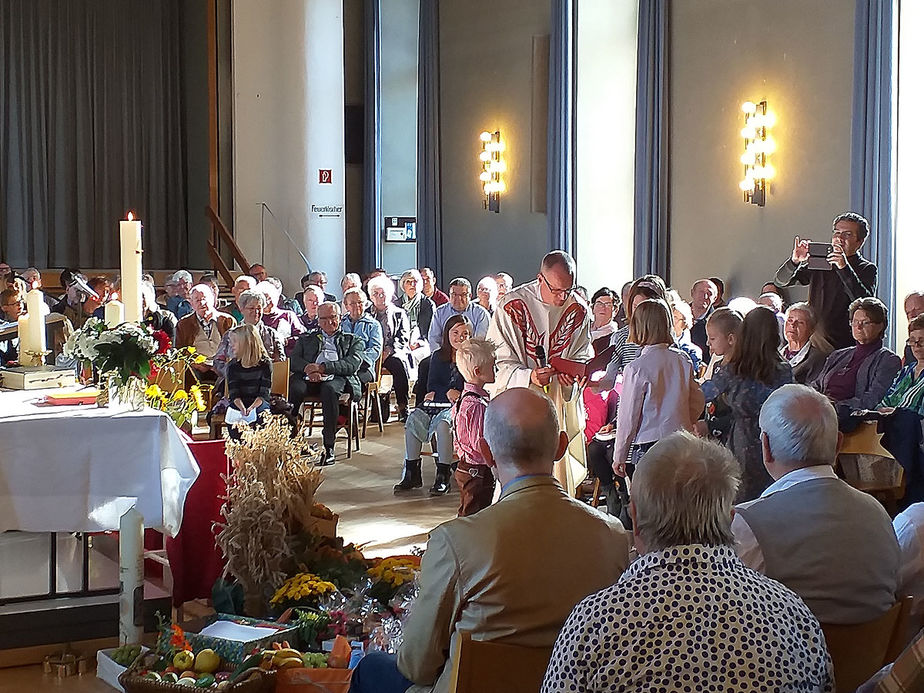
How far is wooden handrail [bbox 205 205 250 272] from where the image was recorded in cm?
1425

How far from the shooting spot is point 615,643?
2.03 meters

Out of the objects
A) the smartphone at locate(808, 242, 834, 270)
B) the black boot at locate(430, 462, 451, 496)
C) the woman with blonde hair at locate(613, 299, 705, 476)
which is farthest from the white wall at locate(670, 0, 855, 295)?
the woman with blonde hair at locate(613, 299, 705, 476)

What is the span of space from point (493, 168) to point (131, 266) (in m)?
9.46

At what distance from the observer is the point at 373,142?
16016 mm

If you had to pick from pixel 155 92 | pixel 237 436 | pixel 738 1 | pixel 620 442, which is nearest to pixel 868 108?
pixel 738 1

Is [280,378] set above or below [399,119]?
below

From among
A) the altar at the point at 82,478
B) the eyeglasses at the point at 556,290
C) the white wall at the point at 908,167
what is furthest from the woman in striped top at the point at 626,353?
the white wall at the point at 908,167

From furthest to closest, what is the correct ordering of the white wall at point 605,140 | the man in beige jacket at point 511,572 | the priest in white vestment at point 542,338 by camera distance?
1. the white wall at point 605,140
2. the priest in white vestment at point 542,338
3. the man in beige jacket at point 511,572

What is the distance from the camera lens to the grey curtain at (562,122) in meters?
12.3

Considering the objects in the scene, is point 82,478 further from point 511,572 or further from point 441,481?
point 441,481

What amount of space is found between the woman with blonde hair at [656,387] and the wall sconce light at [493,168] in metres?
8.45

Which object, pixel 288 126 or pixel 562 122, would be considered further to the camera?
pixel 288 126

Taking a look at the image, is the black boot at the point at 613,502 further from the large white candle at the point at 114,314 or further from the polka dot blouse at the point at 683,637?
the polka dot blouse at the point at 683,637

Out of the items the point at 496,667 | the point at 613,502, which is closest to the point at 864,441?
the point at 613,502
